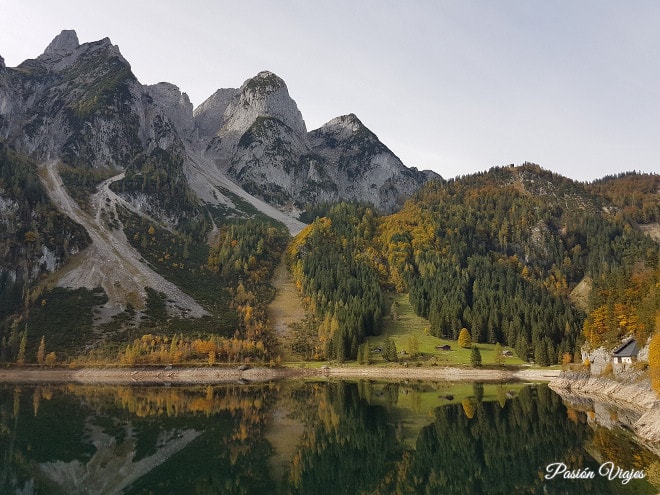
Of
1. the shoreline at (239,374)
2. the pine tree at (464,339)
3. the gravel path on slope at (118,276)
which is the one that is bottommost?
the shoreline at (239,374)

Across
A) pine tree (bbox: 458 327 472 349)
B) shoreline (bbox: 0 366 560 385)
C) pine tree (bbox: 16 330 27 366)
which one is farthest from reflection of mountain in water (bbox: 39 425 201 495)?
pine tree (bbox: 458 327 472 349)

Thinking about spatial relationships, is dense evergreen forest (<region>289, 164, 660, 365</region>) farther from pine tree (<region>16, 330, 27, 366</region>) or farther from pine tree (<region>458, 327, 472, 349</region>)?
pine tree (<region>16, 330, 27, 366</region>)

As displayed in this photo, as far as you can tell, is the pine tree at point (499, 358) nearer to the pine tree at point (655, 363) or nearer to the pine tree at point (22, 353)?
the pine tree at point (655, 363)

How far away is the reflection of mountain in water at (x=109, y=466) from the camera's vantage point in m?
32.4

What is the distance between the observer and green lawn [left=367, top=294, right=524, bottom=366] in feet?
386

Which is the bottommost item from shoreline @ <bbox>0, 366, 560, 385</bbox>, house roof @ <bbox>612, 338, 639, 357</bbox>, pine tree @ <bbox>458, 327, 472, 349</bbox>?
shoreline @ <bbox>0, 366, 560, 385</bbox>

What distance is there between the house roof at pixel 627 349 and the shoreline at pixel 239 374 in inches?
1160

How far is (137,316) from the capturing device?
447ft

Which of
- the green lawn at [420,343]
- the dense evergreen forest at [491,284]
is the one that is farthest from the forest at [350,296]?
the green lawn at [420,343]

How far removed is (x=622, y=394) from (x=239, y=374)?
7928cm

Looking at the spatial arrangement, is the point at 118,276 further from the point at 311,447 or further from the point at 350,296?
the point at 311,447

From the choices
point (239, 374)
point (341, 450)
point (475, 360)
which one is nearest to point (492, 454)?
point (341, 450)

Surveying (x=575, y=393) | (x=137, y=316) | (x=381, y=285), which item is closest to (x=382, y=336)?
(x=381, y=285)

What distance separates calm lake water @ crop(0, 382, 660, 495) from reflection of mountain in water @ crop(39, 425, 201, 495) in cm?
14
